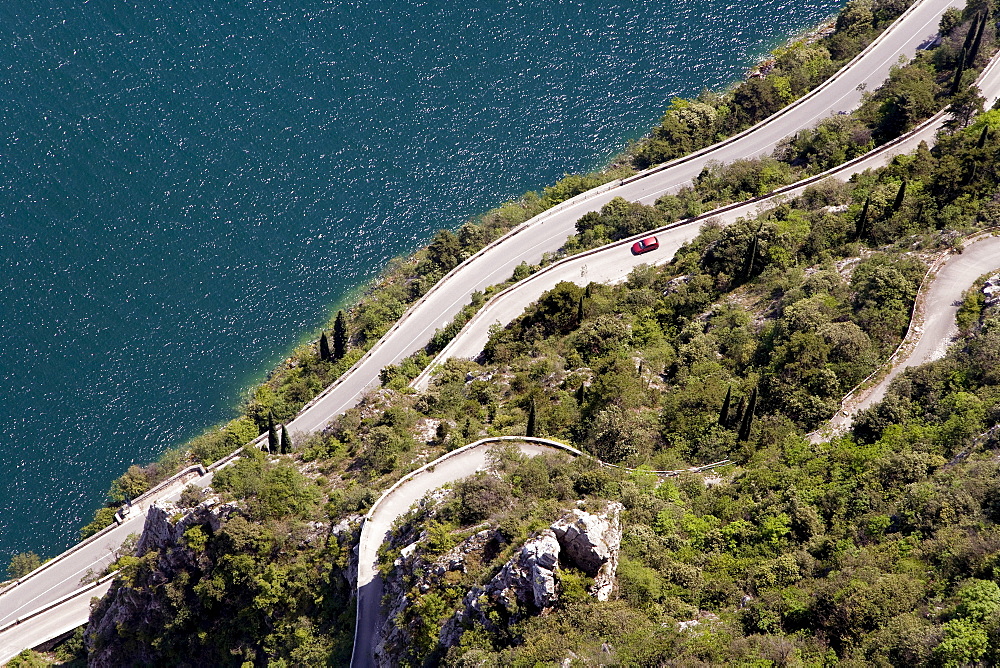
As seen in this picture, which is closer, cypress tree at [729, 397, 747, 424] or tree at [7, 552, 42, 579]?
cypress tree at [729, 397, 747, 424]

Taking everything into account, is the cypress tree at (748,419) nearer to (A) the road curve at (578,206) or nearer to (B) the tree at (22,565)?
(A) the road curve at (578,206)

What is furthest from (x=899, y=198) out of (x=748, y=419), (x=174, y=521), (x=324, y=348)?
(x=174, y=521)

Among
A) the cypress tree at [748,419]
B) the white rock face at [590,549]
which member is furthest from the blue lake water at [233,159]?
the white rock face at [590,549]

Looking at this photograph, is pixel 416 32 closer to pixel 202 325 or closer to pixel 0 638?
pixel 202 325

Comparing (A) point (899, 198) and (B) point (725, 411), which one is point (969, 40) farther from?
(B) point (725, 411)

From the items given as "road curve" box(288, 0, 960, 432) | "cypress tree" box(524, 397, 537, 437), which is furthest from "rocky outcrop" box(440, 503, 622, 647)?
"road curve" box(288, 0, 960, 432)

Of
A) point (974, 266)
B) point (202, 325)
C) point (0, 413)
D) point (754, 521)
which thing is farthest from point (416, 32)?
point (754, 521)

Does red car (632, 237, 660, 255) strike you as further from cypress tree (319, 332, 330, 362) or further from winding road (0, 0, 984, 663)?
cypress tree (319, 332, 330, 362)
